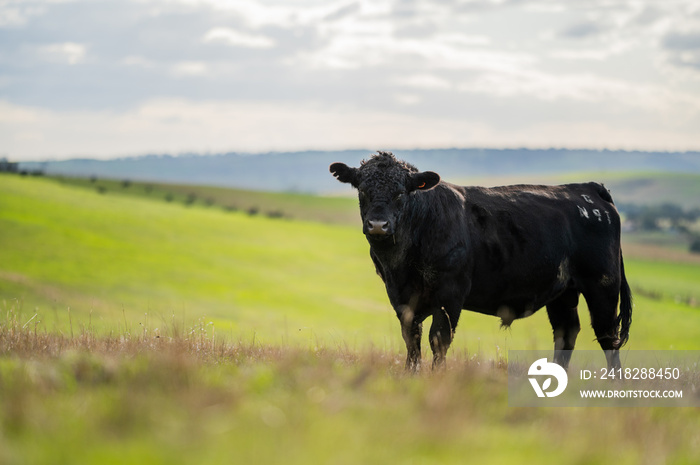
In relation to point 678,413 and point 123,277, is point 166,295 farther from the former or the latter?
point 678,413

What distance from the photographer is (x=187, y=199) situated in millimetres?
95000

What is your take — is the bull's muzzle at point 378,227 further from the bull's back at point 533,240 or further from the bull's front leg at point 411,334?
the bull's back at point 533,240

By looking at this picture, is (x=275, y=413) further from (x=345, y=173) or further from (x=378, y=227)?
(x=345, y=173)

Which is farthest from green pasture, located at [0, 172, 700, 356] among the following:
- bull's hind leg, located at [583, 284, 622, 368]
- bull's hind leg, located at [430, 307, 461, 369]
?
bull's hind leg, located at [430, 307, 461, 369]

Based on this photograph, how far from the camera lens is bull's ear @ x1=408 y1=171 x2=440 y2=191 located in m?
8.19

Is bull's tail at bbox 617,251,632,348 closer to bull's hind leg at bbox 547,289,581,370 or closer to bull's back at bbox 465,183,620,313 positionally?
bull's hind leg at bbox 547,289,581,370

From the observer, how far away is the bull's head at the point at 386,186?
776 centimetres

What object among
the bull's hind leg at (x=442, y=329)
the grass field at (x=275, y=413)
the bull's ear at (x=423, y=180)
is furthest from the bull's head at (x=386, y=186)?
the grass field at (x=275, y=413)

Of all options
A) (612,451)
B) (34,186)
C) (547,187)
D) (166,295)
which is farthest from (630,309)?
(34,186)

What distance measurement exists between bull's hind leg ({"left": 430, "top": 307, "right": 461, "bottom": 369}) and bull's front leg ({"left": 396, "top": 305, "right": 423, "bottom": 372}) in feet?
0.72

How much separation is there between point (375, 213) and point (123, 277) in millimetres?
45940

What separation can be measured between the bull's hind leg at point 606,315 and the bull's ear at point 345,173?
12.9ft

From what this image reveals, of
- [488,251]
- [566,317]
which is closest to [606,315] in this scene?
[566,317]
